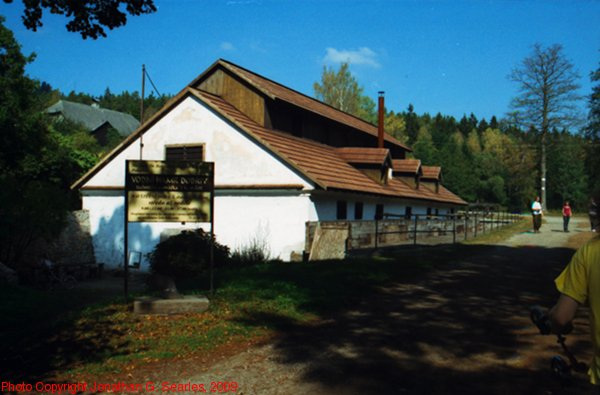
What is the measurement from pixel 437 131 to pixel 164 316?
135850 millimetres

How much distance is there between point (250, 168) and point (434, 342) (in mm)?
15278

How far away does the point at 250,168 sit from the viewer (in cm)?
2144

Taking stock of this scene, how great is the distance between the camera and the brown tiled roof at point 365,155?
26391 millimetres

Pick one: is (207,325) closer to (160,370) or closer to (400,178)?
(160,370)

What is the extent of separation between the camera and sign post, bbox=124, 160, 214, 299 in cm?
1010

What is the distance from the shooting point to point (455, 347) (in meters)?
6.84

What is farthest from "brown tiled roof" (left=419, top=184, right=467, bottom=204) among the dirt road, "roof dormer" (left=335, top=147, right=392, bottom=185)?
the dirt road

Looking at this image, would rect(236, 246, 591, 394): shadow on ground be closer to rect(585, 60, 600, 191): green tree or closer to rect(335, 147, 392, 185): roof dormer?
rect(335, 147, 392, 185): roof dormer

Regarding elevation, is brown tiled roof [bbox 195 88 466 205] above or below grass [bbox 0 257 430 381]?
above

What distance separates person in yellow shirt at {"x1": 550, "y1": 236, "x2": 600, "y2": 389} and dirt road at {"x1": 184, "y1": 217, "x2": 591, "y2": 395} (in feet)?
4.16

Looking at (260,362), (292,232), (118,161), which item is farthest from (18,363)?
(118,161)

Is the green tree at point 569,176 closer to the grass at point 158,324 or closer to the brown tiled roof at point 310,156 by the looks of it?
the brown tiled roof at point 310,156

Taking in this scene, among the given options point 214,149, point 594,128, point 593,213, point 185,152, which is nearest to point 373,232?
point 214,149

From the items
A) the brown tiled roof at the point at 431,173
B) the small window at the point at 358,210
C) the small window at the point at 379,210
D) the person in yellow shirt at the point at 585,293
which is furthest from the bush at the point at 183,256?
the brown tiled roof at the point at 431,173
